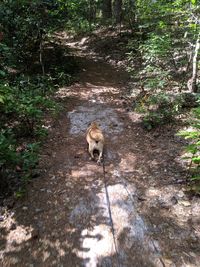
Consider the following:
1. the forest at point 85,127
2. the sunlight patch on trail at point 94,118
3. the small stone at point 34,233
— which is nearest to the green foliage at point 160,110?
the forest at point 85,127

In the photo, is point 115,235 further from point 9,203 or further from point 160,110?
point 160,110

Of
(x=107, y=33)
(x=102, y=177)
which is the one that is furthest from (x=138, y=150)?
(x=107, y=33)

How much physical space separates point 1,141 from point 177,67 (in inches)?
331

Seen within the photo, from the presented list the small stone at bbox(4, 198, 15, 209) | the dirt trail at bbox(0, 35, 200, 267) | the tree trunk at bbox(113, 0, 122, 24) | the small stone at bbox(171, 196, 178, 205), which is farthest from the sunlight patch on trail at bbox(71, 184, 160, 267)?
the tree trunk at bbox(113, 0, 122, 24)

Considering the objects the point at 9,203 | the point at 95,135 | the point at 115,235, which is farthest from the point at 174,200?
the point at 9,203

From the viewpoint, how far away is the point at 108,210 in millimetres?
4715

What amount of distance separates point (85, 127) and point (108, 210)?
3.59m

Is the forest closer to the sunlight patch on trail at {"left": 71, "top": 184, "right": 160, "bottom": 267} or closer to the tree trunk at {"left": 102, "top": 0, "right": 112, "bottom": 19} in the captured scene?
the sunlight patch on trail at {"left": 71, "top": 184, "right": 160, "bottom": 267}

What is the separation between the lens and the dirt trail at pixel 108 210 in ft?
12.9

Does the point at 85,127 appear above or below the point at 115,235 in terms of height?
below

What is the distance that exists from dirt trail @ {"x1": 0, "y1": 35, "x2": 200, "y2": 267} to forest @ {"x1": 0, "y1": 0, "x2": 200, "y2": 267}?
2 centimetres

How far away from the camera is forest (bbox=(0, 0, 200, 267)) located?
14.3 feet

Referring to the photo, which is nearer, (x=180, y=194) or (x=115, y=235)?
(x=115, y=235)

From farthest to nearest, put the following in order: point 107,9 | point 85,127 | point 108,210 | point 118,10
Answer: point 107,9, point 118,10, point 85,127, point 108,210
